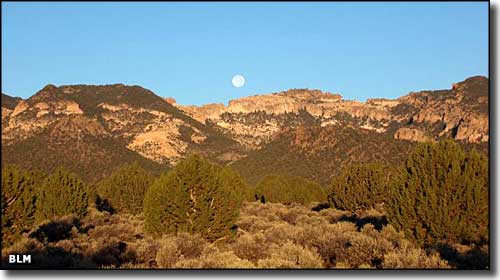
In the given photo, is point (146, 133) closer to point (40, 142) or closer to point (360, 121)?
point (40, 142)

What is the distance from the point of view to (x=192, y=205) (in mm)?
16172

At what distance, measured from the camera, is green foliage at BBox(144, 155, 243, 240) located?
52.2 feet

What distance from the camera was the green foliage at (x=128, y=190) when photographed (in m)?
31.6

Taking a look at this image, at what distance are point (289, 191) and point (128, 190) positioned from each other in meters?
20.1

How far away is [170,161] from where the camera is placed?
94.4 meters

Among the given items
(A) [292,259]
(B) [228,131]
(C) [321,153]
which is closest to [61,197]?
(A) [292,259]

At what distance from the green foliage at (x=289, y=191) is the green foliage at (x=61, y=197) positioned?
26.7m

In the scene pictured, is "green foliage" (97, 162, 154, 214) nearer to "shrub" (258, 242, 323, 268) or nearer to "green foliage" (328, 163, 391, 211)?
"green foliage" (328, 163, 391, 211)

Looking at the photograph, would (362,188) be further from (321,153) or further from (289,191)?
(321,153)

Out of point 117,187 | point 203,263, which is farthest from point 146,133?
point 203,263

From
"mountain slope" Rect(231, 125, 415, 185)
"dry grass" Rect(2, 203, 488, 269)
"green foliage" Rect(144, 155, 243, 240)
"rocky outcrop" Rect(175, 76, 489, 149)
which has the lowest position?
"dry grass" Rect(2, 203, 488, 269)

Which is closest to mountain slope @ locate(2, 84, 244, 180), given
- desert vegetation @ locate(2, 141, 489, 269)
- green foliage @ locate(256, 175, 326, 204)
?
green foliage @ locate(256, 175, 326, 204)

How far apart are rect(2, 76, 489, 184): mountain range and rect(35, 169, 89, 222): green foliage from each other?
8.97ft

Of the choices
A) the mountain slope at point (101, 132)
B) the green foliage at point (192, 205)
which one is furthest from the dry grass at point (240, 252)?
the mountain slope at point (101, 132)
